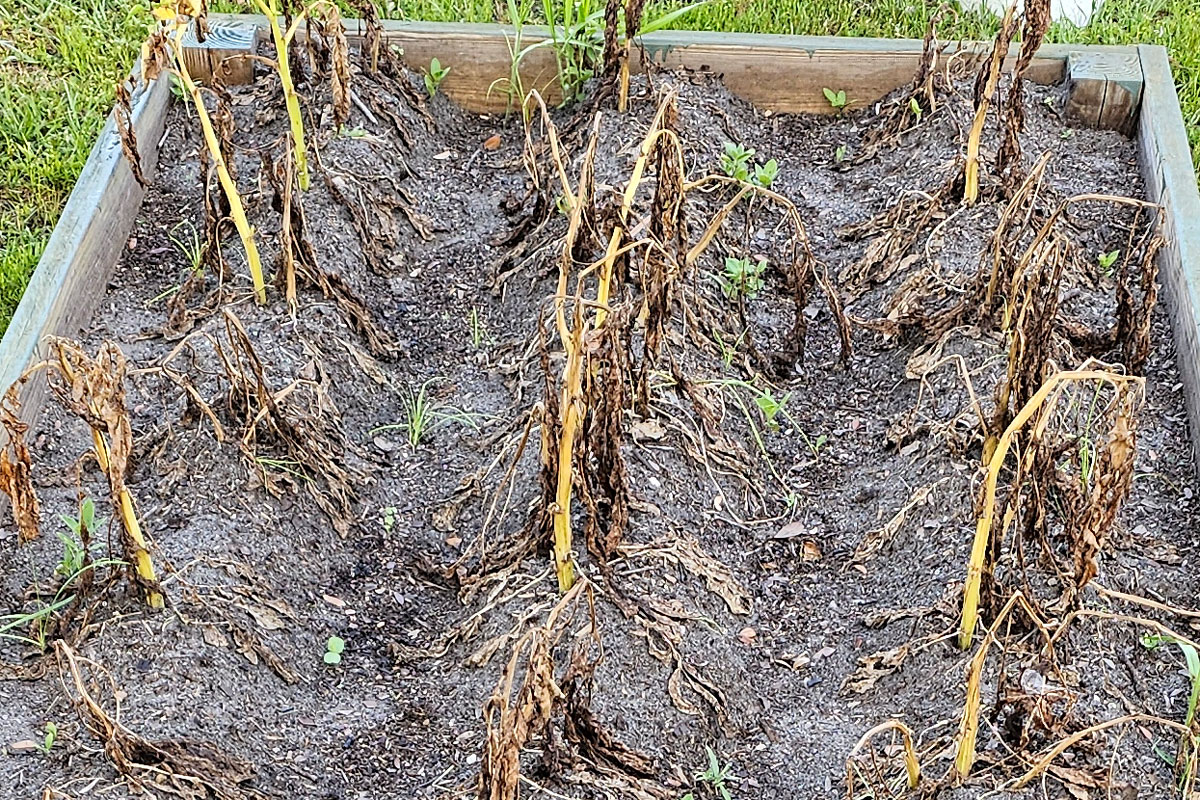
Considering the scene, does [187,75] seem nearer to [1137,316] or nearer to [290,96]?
[290,96]

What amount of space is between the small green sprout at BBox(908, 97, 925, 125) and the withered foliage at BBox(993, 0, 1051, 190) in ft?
0.91

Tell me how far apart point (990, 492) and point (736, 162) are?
1654mm

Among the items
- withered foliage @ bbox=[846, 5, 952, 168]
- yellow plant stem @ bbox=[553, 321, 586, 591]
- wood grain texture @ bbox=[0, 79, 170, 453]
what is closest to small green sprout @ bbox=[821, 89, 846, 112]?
withered foliage @ bbox=[846, 5, 952, 168]

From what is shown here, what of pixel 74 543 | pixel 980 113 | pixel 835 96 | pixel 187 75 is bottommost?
pixel 74 543

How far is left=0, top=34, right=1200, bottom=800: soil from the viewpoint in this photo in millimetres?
2281

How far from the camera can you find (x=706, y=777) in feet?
7.45

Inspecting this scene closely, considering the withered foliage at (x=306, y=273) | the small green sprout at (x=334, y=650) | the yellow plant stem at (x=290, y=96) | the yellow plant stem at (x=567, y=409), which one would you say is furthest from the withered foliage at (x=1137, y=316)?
the yellow plant stem at (x=290, y=96)

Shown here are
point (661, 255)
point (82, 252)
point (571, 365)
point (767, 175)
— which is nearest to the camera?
point (571, 365)

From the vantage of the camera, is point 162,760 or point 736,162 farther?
point 736,162

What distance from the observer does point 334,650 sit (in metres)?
2.50

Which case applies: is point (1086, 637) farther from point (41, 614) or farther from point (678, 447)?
point (41, 614)

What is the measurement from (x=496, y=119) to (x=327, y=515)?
65.1 inches

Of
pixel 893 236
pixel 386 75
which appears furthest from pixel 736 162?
pixel 386 75

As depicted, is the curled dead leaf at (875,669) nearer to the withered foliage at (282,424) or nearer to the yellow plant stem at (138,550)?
the withered foliage at (282,424)
